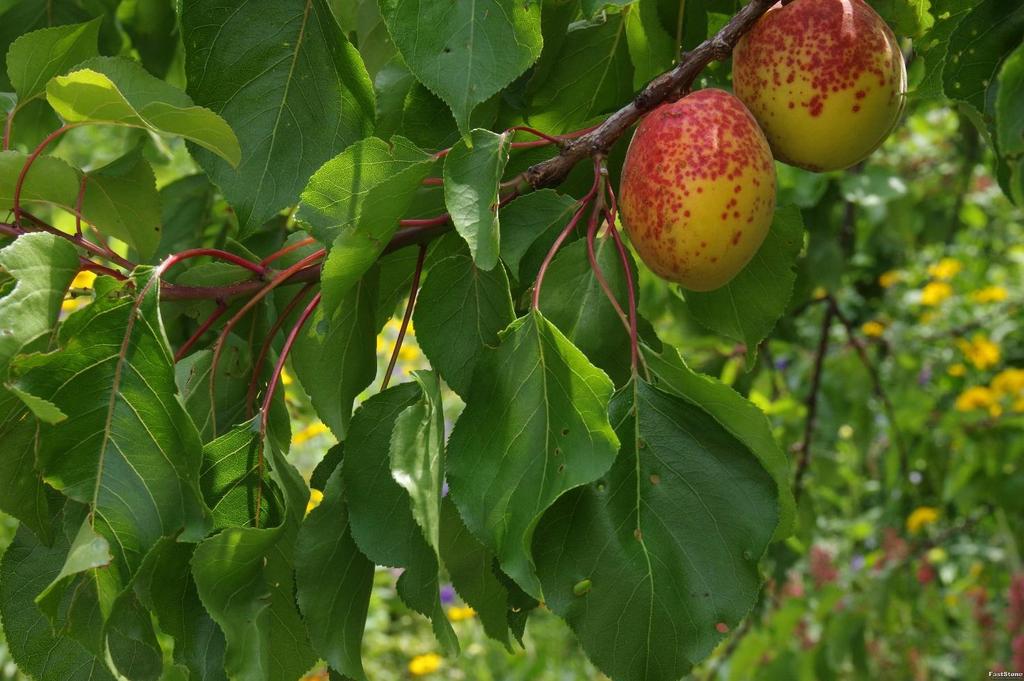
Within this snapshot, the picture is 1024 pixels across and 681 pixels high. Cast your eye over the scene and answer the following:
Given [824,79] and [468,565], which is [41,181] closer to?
[468,565]

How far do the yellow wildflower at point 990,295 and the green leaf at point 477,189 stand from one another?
3835 millimetres

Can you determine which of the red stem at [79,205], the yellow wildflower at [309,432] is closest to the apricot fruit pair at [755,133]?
the red stem at [79,205]

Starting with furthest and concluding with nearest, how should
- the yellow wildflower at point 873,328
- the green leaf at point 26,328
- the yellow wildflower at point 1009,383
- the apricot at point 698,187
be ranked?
the yellow wildflower at point 873,328 → the yellow wildflower at point 1009,383 → the apricot at point 698,187 → the green leaf at point 26,328

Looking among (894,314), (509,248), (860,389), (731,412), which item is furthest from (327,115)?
(894,314)

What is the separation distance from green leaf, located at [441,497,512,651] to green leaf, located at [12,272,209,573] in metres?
0.24

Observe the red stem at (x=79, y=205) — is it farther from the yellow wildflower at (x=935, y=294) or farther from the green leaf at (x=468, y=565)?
the yellow wildflower at (x=935, y=294)

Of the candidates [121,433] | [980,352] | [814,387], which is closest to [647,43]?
[121,433]

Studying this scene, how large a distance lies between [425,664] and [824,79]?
115 inches

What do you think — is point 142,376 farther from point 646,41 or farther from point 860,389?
point 860,389

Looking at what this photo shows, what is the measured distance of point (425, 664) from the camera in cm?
345

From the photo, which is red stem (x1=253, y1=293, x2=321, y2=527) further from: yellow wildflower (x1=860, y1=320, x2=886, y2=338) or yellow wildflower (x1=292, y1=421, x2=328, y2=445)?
yellow wildflower (x1=860, y1=320, x2=886, y2=338)

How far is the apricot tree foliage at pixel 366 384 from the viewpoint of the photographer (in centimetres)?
77

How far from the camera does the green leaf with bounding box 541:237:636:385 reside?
2.96 feet

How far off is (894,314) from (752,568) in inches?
152
